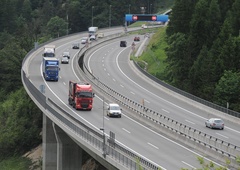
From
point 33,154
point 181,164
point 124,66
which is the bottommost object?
point 33,154

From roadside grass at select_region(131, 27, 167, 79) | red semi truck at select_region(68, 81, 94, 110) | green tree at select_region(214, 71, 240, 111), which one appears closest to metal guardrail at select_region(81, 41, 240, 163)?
red semi truck at select_region(68, 81, 94, 110)

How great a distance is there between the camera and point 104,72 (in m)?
105

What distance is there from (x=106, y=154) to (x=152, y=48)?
84.7m

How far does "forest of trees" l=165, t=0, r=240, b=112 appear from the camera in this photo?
7781cm

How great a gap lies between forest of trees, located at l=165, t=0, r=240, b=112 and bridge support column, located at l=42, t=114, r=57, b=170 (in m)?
20.0

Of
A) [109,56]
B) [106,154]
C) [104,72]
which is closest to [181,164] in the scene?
[106,154]

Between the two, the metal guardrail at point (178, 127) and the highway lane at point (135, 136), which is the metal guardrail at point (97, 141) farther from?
the metal guardrail at point (178, 127)

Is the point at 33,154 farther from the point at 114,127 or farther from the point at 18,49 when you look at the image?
the point at 18,49

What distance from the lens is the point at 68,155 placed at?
64.0 m

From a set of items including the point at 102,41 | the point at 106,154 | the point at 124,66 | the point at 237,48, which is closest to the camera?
the point at 106,154

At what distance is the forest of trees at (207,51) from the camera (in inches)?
3063

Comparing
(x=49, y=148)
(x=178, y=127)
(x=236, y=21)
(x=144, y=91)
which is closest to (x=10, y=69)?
(x=144, y=91)

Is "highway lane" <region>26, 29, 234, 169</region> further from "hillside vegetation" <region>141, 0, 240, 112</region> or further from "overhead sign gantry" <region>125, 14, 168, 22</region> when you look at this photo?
"overhead sign gantry" <region>125, 14, 168, 22</region>

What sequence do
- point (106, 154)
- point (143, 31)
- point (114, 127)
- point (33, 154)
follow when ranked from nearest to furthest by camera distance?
1. point (106, 154)
2. point (114, 127)
3. point (33, 154)
4. point (143, 31)
